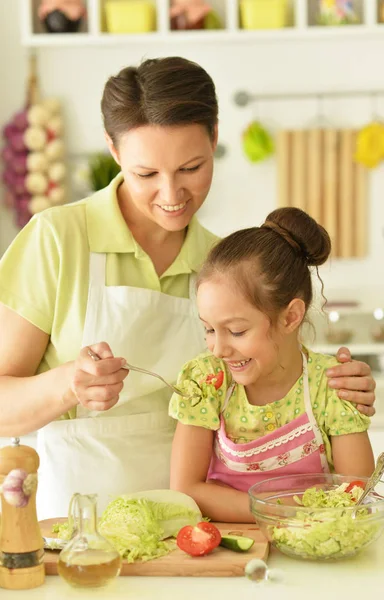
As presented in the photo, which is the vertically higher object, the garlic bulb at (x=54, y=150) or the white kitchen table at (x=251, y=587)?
the garlic bulb at (x=54, y=150)

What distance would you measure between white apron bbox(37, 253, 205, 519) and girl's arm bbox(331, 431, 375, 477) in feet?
1.12

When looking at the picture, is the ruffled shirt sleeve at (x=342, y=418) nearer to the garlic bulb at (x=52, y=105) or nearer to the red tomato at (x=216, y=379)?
the red tomato at (x=216, y=379)

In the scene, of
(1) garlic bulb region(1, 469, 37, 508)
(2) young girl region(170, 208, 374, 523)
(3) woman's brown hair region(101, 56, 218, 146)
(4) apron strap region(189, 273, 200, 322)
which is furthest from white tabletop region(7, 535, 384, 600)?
(3) woman's brown hair region(101, 56, 218, 146)

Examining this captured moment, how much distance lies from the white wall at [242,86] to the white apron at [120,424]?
7.48ft

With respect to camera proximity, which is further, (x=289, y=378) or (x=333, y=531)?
(x=289, y=378)

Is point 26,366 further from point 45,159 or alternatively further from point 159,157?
point 45,159

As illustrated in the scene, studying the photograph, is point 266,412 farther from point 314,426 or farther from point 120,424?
point 120,424

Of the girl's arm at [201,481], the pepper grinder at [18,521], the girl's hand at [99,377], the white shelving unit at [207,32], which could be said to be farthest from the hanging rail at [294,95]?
the pepper grinder at [18,521]

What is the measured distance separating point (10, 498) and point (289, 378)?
0.62 meters

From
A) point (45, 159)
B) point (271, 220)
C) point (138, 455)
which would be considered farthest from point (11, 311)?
point (45, 159)

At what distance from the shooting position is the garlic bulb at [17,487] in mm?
1196

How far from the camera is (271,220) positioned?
1.68 m

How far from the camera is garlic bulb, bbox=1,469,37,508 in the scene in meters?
1.20

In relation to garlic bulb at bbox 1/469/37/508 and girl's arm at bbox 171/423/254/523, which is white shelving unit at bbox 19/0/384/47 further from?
garlic bulb at bbox 1/469/37/508
